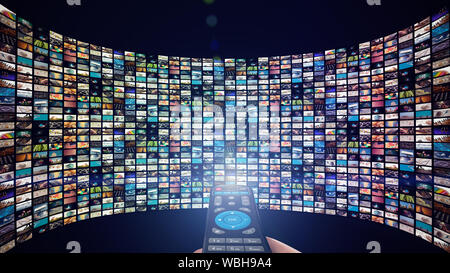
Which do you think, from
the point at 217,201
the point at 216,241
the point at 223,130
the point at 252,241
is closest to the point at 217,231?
the point at 216,241

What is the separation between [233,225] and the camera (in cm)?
112

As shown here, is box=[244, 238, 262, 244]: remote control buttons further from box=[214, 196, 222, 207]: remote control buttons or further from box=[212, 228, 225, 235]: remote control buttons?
box=[214, 196, 222, 207]: remote control buttons

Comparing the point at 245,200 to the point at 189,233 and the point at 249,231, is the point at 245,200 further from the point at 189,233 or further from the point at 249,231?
the point at 189,233

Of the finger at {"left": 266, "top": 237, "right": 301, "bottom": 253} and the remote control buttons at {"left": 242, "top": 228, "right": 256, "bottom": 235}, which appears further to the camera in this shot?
the finger at {"left": 266, "top": 237, "right": 301, "bottom": 253}

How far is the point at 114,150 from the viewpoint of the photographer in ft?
7.32

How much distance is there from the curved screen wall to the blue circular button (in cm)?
114

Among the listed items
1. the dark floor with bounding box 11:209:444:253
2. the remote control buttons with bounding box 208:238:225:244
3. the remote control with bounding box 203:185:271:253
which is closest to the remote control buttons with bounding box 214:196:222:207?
the remote control with bounding box 203:185:271:253

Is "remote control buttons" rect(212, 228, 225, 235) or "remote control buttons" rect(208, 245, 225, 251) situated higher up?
"remote control buttons" rect(212, 228, 225, 235)

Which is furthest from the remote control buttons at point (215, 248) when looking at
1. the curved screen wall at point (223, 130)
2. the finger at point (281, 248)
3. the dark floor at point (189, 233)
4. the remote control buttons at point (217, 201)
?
the dark floor at point (189, 233)

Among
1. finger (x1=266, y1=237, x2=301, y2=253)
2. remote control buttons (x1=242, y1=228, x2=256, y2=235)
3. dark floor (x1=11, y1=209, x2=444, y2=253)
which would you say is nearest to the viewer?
remote control buttons (x1=242, y1=228, x2=256, y2=235)

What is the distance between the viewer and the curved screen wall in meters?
1.71

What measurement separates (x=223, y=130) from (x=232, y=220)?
1.36 metres

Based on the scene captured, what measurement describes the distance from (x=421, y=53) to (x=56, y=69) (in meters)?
3.89
